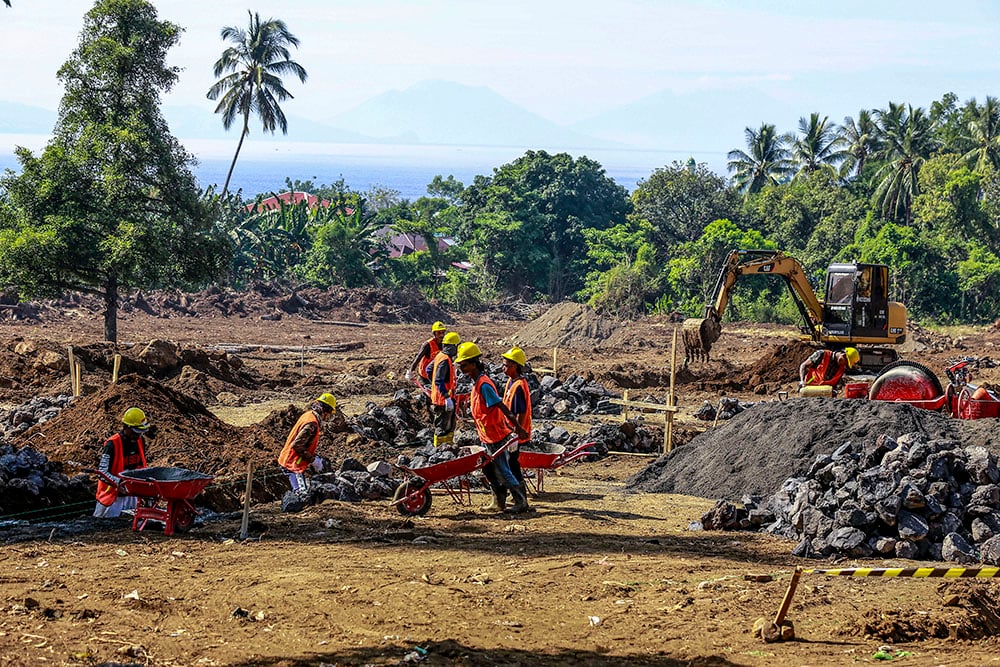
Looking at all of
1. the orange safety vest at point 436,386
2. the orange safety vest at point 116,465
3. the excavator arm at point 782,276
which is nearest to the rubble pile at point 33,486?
the orange safety vest at point 116,465

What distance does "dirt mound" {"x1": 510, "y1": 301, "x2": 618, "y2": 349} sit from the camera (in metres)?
37.5

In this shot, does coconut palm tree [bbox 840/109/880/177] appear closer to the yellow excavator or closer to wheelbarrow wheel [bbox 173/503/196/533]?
the yellow excavator

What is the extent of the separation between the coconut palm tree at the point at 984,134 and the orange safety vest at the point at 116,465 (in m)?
46.7

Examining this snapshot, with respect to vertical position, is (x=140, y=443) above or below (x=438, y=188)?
below

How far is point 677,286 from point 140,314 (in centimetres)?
2099

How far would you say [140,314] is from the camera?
4050 centimetres

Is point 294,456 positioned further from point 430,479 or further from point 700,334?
point 700,334

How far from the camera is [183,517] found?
36.3ft

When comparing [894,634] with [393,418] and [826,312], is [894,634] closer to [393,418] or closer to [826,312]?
[393,418]

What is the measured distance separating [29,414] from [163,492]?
318 inches

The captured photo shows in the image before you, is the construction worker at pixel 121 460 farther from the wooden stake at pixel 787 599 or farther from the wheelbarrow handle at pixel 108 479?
the wooden stake at pixel 787 599

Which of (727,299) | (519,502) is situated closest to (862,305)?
(727,299)

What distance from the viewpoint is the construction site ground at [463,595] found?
7480 millimetres

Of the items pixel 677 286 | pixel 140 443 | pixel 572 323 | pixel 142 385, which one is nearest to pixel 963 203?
pixel 677 286
